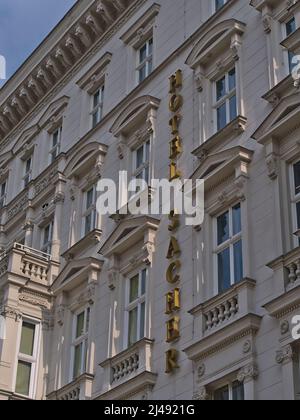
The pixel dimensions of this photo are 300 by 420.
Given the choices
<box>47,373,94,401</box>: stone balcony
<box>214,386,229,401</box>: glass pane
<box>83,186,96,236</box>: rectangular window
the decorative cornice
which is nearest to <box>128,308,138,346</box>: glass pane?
<box>47,373,94,401</box>: stone balcony

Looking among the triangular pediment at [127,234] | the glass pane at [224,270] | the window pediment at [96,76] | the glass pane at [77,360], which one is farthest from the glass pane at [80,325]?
the window pediment at [96,76]

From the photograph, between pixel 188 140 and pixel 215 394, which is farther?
pixel 188 140

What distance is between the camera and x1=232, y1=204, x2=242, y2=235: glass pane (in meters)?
19.5

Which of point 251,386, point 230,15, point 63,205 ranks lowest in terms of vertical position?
point 251,386

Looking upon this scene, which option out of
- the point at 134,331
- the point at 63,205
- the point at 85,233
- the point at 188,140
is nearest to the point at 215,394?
the point at 134,331

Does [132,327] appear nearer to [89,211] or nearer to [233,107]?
[89,211]

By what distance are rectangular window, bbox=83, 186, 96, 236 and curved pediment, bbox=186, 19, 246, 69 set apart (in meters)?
4.93

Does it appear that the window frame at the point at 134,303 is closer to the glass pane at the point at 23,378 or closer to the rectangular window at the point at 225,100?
the glass pane at the point at 23,378

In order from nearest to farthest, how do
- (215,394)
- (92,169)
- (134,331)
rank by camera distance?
(215,394) < (134,331) < (92,169)

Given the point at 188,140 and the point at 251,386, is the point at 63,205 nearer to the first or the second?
the point at 188,140

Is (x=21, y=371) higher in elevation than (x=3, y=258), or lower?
lower

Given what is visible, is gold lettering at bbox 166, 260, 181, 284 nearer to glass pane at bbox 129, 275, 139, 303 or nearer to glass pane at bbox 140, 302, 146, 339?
glass pane at bbox 140, 302, 146, 339

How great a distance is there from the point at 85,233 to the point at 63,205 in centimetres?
196

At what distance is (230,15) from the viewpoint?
2298cm
